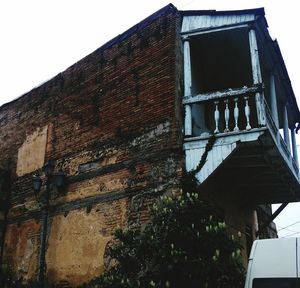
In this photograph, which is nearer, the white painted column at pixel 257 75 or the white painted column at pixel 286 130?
the white painted column at pixel 257 75

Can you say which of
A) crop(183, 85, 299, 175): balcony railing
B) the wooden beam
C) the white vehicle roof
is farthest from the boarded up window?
the white vehicle roof

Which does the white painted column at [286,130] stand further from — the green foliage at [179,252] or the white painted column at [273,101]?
the green foliage at [179,252]

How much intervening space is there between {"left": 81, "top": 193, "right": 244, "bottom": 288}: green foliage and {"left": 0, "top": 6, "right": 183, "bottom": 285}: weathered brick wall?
763 mm

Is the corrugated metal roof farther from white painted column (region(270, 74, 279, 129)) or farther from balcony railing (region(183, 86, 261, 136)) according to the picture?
white painted column (region(270, 74, 279, 129))

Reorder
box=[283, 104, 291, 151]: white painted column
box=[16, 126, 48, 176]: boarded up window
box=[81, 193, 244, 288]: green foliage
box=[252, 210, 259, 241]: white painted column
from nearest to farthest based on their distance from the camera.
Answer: box=[81, 193, 244, 288]: green foliage
box=[283, 104, 291, 151]: white painted column
box=[16, 126, 48, 176]: boarded up window
box=[252, 210, 259, 241]: white painted column

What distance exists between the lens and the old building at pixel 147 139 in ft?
28.0

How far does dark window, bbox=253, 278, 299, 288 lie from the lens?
5616mm

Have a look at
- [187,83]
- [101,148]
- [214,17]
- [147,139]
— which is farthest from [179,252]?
[214,17]

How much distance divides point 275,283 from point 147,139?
4.33 metres

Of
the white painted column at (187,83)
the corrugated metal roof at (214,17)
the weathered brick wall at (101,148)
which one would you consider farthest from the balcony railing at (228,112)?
the corrugated metal roof at (214,17)

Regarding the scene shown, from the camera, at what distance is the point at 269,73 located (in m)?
10.2

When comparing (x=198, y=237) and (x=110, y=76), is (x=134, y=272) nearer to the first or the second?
(x=198, y=237)

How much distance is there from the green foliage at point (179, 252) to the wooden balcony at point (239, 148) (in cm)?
91

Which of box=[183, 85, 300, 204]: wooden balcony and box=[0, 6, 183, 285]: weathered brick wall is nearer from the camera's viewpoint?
box=[183, 85, 300, 204]: wooden balcony
